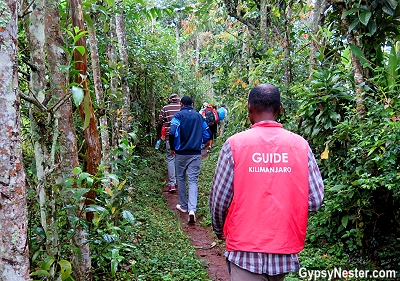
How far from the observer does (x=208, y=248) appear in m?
5.34

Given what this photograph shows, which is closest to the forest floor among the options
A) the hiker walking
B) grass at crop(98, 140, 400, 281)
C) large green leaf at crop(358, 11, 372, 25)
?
grass at crop(98, 140, 400, 281)

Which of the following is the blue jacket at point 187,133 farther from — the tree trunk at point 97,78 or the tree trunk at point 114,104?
the tree trunk at point 97,78

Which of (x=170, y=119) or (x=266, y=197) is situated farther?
(x=170, y=119)

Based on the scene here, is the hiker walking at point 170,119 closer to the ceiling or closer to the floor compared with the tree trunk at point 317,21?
closer to the floor

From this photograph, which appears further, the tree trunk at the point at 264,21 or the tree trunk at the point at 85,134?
the tree trunk at the point at 264,21

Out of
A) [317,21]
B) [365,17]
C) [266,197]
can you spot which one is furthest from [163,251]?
[317,21]

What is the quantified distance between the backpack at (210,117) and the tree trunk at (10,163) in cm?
1173

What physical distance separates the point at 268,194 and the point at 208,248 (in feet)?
11.3

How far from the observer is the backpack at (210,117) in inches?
531

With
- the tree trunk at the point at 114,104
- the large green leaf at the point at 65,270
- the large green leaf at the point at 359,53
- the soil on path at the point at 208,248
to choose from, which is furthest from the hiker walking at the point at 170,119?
the large green leaf at the point at 65,270

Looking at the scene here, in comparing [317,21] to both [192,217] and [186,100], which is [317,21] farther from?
[192,217]
